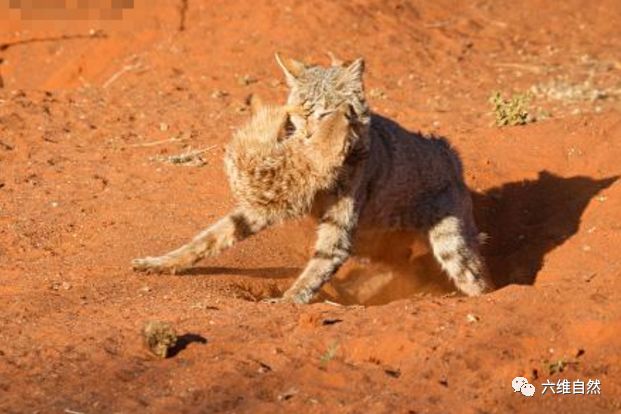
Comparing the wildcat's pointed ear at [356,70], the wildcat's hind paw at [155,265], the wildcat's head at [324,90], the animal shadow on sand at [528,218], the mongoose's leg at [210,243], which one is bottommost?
the animal shadow on sand at [528,218]

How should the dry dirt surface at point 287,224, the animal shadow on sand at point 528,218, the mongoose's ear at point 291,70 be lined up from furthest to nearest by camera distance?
the animal shadow on sand at point 528,218 → the mongoose's ear at point 291,70 → the dry dirt surface at point 287,224

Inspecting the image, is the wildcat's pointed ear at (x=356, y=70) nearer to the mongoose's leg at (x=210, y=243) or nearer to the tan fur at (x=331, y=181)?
the tan fur at (x=331, y=181)

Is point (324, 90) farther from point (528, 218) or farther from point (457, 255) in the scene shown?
point (528, 218)

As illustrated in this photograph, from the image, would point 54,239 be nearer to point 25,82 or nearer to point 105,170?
point 105,170

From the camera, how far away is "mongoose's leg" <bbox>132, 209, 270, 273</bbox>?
23.7ft

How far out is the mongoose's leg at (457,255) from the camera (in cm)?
829

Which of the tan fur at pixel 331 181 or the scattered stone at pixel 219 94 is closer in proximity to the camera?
the tan fur at pixel 331 181

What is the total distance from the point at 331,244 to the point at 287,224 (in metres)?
1.12

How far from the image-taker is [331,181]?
702cm

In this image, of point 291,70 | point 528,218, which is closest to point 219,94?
point 528,218

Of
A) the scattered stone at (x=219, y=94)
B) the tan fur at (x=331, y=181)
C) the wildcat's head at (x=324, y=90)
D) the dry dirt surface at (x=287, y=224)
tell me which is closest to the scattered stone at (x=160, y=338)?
the dry dirt surface at (x=287, y=224)

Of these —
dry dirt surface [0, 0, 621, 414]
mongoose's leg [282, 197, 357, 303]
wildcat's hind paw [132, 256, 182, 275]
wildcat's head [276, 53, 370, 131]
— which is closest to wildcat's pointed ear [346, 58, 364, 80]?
wildcat's head [276, 53, 370, 131]

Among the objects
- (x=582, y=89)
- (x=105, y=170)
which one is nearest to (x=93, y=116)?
(x=105, y=170)

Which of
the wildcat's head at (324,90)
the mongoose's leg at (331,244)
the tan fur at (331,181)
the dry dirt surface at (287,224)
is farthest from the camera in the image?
the mongoose's leg at (331,244)
